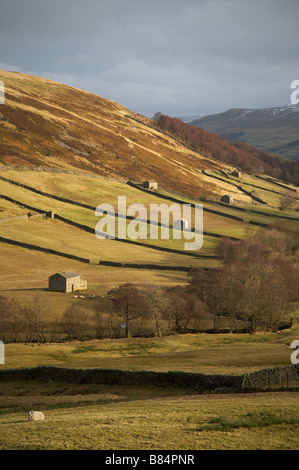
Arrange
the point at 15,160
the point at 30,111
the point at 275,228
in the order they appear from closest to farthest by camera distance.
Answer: the point at 275,228 → the point at 15,160 → the point at 30,111

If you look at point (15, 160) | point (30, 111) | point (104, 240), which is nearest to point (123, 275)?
point (104, 240)

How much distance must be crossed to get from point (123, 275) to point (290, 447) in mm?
68811

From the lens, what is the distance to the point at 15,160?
148750 mm

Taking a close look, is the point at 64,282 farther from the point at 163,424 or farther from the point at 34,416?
the point at 163,424

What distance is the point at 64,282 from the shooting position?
76625mm

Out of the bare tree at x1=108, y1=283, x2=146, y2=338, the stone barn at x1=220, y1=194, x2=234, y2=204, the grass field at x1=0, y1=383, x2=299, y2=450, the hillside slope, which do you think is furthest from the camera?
the stone barn at x1=220, y1=194, x2=234, y2=204

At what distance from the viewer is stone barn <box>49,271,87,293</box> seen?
76562 mm

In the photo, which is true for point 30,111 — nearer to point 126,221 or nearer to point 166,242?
point 126,221

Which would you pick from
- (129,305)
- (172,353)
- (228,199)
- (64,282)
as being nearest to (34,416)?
(172,353)

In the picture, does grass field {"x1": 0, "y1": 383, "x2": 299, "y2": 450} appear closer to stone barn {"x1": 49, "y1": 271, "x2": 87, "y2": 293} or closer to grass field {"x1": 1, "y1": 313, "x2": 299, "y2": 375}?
grass field {"x1": 1, "y1": 313, "x2": 299, "y2": 375}

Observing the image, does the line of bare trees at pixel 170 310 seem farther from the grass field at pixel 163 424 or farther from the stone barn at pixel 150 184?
the stone barn at pixel 150 184

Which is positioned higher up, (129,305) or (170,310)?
(129,305)

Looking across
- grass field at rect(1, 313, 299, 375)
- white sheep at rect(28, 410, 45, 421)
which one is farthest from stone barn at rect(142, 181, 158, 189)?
white sheep at rect(28, 410, 45, 421)
